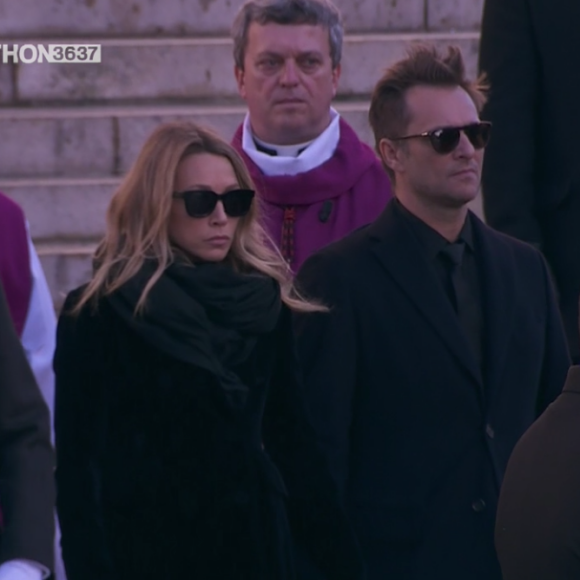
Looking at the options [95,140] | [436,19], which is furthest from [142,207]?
[436,19]

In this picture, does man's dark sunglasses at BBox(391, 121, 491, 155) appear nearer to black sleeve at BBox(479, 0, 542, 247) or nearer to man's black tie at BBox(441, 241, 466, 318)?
man's black tie at BBox(441, 241, 466, 318)

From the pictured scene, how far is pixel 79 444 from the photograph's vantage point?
12.1 ft

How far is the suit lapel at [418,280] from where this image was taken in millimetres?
3963

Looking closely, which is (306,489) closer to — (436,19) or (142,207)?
(142,207)

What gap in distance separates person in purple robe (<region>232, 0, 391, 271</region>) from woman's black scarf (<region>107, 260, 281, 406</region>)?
652mm

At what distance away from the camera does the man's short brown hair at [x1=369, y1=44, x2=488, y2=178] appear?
165 inches

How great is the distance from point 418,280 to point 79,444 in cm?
90

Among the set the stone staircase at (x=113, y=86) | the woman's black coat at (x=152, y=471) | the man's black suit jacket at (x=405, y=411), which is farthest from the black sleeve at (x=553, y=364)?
the stone staircase at (x=113, y=86)

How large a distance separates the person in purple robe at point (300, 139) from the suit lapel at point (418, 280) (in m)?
0.49

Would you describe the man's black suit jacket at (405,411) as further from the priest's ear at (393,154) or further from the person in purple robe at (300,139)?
the person in purple robe at (300,139)

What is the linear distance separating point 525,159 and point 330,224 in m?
0.68

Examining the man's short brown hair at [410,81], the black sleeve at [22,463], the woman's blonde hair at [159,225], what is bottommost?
the black sleeve at [22,463]

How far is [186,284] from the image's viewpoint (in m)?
3.83

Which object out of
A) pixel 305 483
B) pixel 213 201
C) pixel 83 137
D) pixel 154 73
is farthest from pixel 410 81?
pixel 154 73
